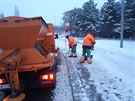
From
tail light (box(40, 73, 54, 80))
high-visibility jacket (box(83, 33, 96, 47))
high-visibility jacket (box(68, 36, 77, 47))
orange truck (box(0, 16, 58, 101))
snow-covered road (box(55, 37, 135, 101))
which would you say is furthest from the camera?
high-visibility jacket (box(68, 36, 77, 47))

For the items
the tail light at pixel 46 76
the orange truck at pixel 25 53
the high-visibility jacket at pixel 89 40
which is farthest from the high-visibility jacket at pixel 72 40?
the tail light at pixel 46 76

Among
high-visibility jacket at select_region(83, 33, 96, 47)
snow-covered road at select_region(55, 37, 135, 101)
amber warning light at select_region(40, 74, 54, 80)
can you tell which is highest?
high-visibility jacket at select_region(83, 33, 96, 47)

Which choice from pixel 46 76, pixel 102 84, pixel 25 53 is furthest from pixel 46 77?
pixel 102 84

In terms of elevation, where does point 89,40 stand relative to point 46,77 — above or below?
above

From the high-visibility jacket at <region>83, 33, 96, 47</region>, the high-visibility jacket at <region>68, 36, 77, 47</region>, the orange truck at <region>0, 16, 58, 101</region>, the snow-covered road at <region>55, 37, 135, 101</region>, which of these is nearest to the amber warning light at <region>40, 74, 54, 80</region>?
the orange truck at <region>0, 16, 58, 101</region>

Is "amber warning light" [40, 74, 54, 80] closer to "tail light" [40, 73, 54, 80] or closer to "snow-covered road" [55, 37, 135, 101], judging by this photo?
"tail light" [40, 73, 54, 80]

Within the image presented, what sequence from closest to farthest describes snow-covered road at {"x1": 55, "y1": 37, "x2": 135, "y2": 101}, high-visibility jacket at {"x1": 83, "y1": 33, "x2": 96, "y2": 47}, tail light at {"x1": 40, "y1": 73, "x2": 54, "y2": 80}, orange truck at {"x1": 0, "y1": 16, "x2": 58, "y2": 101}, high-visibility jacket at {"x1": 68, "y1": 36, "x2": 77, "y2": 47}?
orange truck at {"x1": 0, "y1": 16, "x2": 58, "y2": 101} → tail light at {"x1": 40, "y1": 73, "x2": 54, "y2": 80} → snow-covered road at {"x1": 55, "y1": 37, "x2": 135, "y2": 101} → high-visibility jacket at {"x1": 83, "y1": 33, "x2": 96, "y2": 47} → high-visibility jacket at {"x1": 68, "y1": 36, "x2": 77, "y2": 47}

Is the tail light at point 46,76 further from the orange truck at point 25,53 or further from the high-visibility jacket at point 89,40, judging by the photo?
the high-visibility jacket at point 89,40

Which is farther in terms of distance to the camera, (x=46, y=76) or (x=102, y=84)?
(x=102, y=84)

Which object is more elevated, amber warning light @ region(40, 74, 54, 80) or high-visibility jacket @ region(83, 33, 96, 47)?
high-visibility jacket @ region(83, 33, 96, 47)

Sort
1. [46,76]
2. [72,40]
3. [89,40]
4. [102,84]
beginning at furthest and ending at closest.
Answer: [72,40] < [89,40] < [102,84] < [46,76]

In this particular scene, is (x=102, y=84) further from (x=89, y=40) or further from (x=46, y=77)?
(x=89, y=40)

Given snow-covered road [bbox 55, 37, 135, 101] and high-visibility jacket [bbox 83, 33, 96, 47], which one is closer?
snow-covered road [bbox 55, 37, 135, 101]

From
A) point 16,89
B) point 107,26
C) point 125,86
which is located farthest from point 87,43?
point 107,26
